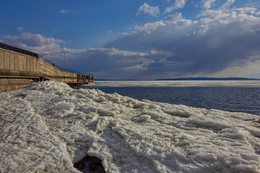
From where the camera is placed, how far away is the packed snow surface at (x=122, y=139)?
841cm

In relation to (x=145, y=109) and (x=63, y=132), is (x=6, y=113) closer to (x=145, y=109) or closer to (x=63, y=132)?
(x=63, y=132)

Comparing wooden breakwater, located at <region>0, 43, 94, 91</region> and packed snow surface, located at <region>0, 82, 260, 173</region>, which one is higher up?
wooden breakwater, located at <region>0, 43, 94, 91</region>

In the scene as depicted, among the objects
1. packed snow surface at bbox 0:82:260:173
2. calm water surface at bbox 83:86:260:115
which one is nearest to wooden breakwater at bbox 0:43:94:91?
packed snow surface at bbox 0:82:260:173

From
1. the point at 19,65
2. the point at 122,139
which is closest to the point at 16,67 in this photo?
the point at 19,65

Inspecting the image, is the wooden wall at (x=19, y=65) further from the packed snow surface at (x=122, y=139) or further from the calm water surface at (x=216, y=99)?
the calm water surface at (x=216, y=99)

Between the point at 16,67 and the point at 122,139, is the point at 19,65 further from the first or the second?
the point at 122,139

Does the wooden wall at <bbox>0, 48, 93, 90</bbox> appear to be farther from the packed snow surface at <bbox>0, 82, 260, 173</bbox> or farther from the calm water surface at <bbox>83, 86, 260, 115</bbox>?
the calm water surface at <bbox>83, 86, 260, 115</bbox>

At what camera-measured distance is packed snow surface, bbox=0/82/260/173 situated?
27.6ft

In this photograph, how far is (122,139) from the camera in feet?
33.0

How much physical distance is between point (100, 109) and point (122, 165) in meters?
4.49

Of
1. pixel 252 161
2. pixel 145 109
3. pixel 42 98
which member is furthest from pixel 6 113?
pixel 252 161

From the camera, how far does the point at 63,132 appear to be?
10766mm

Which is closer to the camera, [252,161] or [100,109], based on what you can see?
[252,161]

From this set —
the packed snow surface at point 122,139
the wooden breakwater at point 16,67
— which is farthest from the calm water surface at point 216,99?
the packed snow surface at point 122,139
